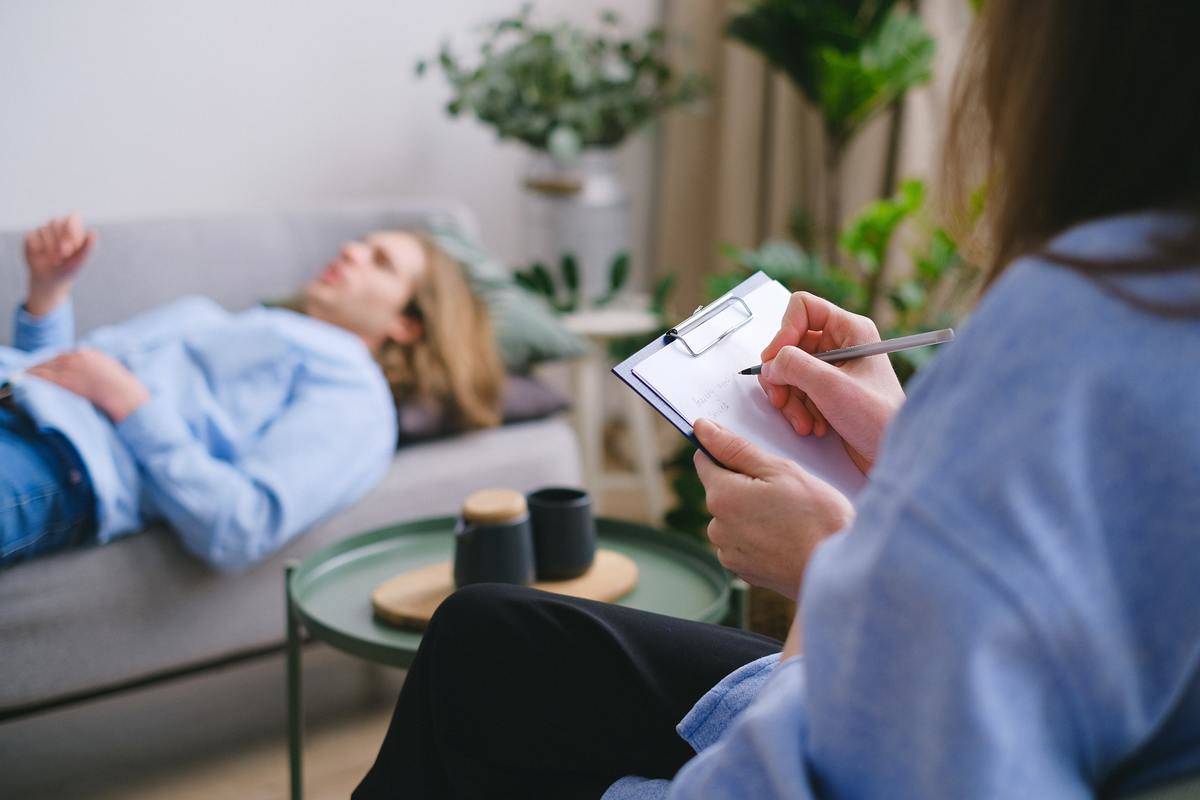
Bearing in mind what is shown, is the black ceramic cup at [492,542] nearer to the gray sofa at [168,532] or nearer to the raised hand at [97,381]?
the gray sofa at [168,532]

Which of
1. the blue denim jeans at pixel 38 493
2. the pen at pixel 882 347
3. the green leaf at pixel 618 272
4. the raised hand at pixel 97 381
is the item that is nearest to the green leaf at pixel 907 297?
the green leaf at pixel 618 272

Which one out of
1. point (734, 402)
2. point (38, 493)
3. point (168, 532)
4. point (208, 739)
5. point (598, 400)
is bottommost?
point (208, 739)

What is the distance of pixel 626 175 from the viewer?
10.9ft

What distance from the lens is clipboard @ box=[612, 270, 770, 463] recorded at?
2.72ft

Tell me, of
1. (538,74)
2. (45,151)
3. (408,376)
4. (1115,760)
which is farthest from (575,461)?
(1115,760)

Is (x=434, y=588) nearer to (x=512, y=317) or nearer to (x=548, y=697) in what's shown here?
(x=548, y=697)

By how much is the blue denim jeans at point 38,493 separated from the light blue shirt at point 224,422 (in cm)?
2

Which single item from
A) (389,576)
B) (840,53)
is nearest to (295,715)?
(389,576)

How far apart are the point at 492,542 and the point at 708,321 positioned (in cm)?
43

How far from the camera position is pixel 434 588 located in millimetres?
1280

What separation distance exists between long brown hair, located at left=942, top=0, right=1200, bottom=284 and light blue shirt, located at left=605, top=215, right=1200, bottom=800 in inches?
0.9

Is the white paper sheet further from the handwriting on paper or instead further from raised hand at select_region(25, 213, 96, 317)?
raised hand at select_region(25, 213, 96, 317)

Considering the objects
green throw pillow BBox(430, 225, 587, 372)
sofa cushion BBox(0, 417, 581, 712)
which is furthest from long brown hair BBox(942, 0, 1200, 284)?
green throw pillow BBox(430, 225, 587, 372)

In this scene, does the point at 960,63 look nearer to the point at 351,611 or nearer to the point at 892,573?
the point at 892,573
